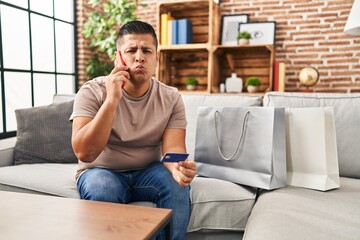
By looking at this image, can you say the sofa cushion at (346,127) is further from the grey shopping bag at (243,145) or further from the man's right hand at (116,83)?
the man's right hand at (116,83)

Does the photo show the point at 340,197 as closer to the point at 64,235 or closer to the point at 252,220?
the point at 252,220

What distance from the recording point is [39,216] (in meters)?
0.90

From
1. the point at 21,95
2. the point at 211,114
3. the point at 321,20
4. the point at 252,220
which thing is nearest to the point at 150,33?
the point at 211,114

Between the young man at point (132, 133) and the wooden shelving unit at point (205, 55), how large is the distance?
5.85 feet

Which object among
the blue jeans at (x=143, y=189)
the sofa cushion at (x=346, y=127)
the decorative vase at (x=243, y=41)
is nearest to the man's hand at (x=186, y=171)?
the blue jeans at (x=143, y=189)

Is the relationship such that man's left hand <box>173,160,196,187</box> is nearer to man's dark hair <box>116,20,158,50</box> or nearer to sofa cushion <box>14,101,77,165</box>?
man's dark hair <box>116,20,158,50</box>

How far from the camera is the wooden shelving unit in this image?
126 inches

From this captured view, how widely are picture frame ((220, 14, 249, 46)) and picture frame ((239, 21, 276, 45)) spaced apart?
108 mm

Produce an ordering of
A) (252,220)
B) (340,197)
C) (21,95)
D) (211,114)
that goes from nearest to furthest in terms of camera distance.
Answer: (252,220) < (340,197) < (211,114) < (21,95)

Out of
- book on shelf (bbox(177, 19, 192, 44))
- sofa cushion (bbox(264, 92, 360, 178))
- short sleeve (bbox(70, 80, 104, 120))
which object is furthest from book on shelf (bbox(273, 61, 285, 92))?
short sleeve (bbox(70, 80, 104, 120))

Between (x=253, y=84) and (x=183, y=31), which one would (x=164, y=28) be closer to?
(x=183, y=31)

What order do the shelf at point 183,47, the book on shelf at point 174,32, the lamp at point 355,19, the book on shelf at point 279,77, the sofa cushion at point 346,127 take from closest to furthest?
1. the sofa cushion at point 346,127
2. the lamp at point 355,19
3. the book on shelf at point 279,77
4. the shelf at point 183,47
5. the book on shelf at point 174,32

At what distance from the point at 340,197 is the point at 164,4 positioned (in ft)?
8.72

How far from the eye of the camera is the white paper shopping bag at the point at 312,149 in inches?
57.0
